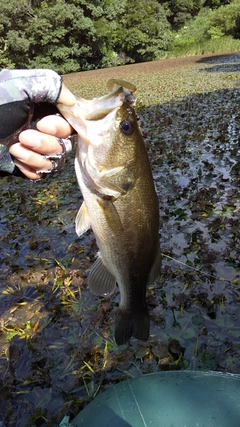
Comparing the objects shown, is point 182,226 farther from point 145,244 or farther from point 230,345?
point 145,244

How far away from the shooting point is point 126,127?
166 centimetres

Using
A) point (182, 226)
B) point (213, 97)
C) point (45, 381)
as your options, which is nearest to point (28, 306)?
point (45, 381)

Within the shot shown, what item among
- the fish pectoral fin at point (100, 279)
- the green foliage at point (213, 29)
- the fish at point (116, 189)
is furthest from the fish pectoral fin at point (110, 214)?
the green foliage at point (213, 29)

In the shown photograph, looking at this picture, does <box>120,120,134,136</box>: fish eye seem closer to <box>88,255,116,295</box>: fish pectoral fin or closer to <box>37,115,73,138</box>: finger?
<box>37,115,73,138</box>: finger

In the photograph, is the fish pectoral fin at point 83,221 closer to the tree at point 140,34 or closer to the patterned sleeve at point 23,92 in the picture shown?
the patterned sleeve at point 23,92

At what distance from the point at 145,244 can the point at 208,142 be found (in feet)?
21.8

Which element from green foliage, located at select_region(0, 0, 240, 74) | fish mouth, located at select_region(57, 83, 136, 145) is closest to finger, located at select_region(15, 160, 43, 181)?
fish mouth, located at select_region(57, 83, 136, 145)

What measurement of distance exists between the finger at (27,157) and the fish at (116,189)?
0.56ft

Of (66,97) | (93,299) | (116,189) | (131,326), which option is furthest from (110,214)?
(93,299)

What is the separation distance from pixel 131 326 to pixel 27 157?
1.01 meters

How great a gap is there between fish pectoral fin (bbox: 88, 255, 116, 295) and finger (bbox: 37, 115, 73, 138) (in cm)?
65

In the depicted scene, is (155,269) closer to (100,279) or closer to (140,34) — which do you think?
(100,279)

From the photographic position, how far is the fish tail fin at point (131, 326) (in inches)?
80.1

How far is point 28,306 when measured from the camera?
148 inches
